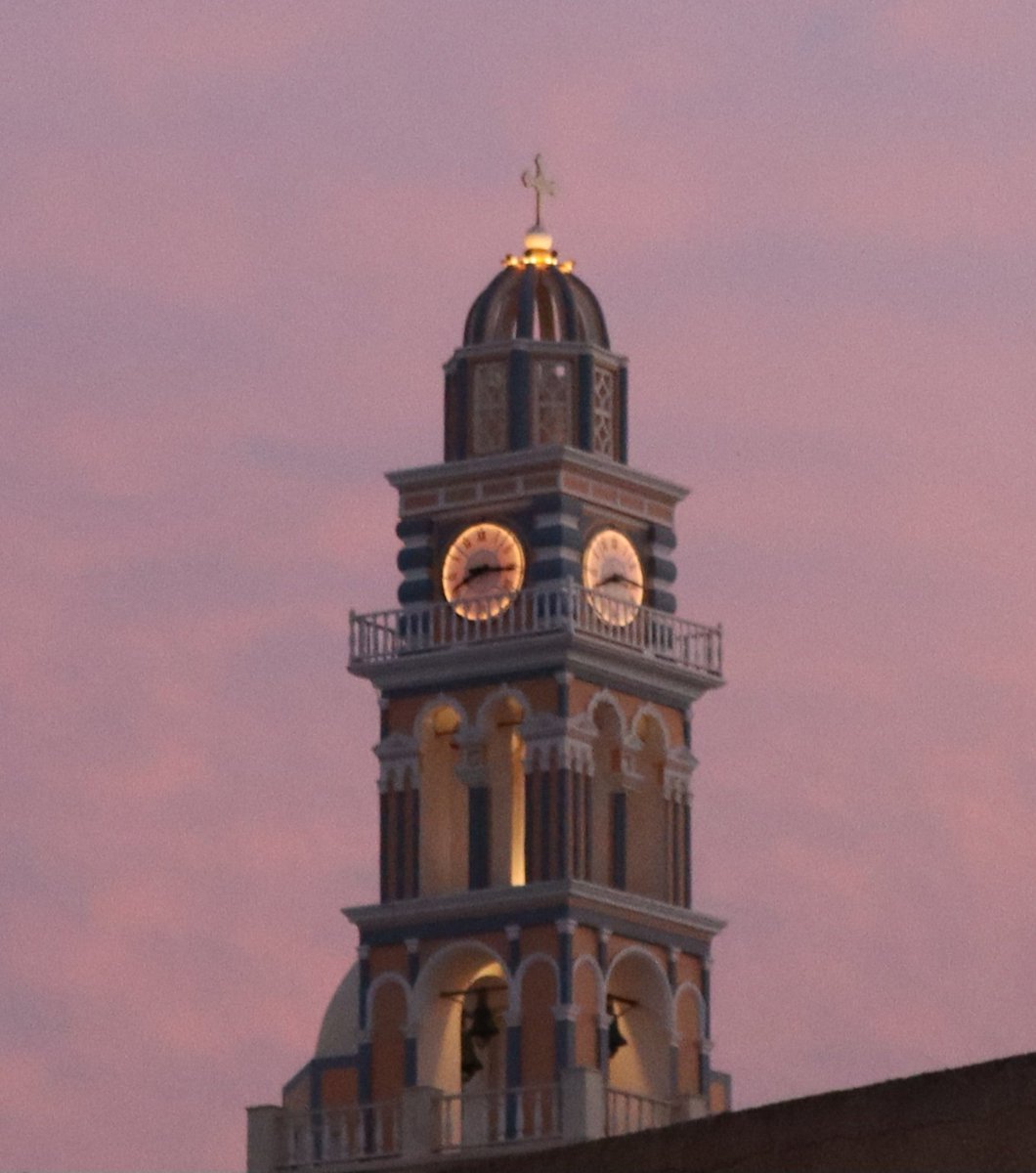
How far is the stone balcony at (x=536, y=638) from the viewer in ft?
255

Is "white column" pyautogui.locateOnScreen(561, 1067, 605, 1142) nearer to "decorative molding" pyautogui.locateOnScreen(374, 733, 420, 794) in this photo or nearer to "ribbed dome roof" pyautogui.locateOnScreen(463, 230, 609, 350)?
"decorative molding" pyautogui.locateOnScreen(374, 733, 420, 794)

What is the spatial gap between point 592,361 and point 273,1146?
1379 cm

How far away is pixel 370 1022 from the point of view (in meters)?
78.6

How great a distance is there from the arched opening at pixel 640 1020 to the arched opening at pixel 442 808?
301 cm

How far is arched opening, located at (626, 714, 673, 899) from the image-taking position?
258 feet

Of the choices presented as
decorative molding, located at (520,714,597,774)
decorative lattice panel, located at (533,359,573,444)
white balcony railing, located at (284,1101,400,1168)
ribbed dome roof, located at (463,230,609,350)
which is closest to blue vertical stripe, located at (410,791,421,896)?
decorative molding, located at (520,714,597,774)

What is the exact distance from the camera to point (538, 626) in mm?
77875

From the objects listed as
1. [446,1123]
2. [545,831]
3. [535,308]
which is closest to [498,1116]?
[446,1123]

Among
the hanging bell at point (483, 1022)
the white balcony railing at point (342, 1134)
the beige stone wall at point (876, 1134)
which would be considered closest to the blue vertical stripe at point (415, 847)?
→ the hanging bell at point (483, 1022)

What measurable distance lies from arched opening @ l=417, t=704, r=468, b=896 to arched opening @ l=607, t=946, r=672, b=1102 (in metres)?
3.01

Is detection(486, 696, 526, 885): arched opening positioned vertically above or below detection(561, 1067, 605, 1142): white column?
above

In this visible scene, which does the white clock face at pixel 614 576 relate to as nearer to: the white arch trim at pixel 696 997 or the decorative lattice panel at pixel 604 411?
the decorative lattice panel at pixel 604 411

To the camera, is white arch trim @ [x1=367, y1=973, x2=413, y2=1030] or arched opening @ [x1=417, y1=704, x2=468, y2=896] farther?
arched opening @ [x1=417, y1=704, x2=468, y2=896]

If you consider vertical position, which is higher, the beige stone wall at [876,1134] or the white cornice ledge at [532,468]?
the white cornice ledge at [532,468]
